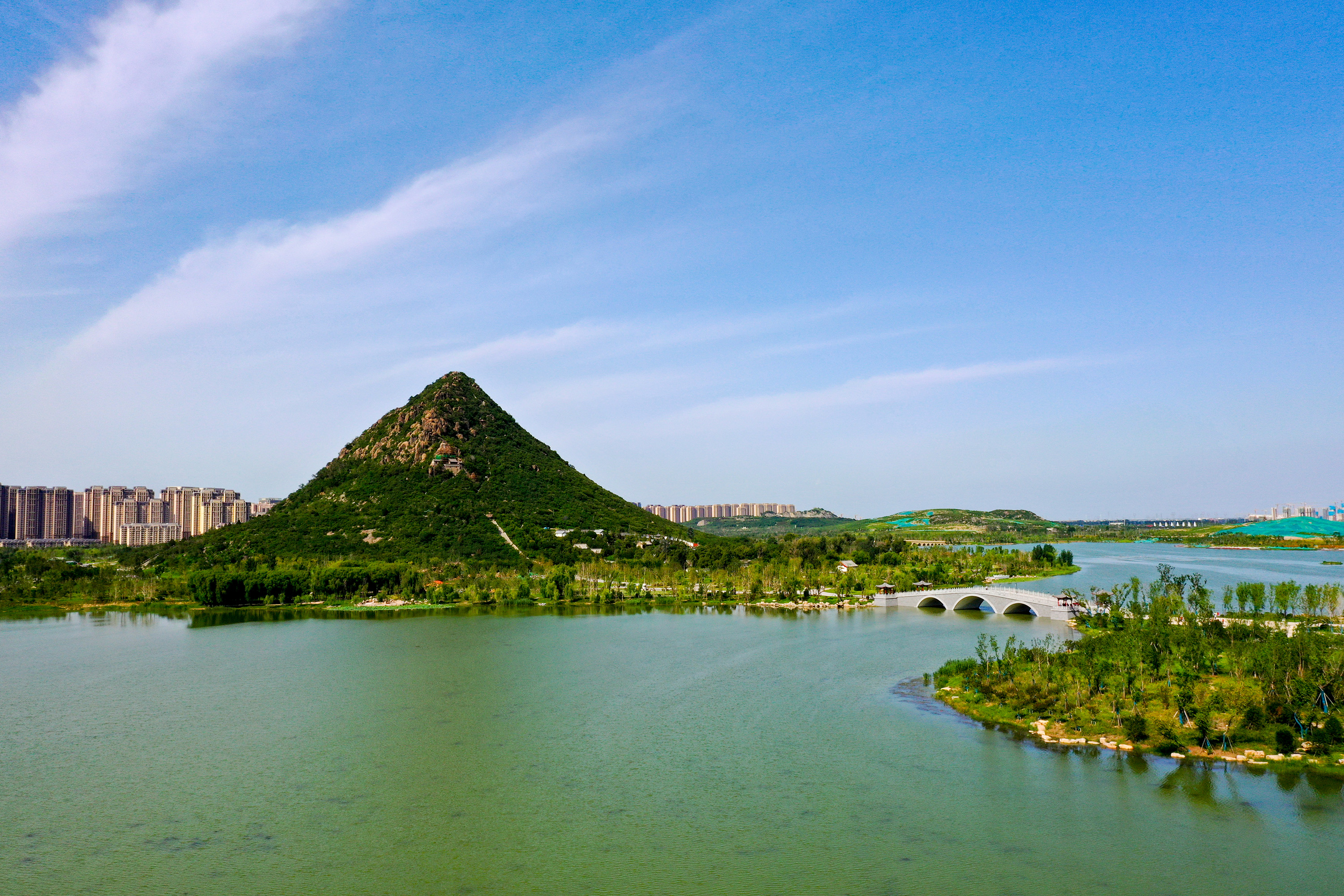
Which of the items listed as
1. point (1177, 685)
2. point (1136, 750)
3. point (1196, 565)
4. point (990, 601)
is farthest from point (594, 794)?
point (1196, 565)

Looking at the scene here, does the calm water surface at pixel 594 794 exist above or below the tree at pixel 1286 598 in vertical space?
below

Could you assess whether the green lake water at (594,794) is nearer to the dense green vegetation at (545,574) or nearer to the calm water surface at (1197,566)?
the dense green vegetation at (545,574)

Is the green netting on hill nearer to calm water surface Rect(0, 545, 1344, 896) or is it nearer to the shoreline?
calm water surface Rect(0, 545, 1344, 896)

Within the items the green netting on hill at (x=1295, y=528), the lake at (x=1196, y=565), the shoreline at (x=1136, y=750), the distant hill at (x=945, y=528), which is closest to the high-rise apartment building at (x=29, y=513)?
the distant hill at (x=945, y=528)

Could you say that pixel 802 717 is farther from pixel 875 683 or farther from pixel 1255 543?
pixel 1255 543

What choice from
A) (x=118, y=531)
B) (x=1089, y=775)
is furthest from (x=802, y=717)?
(x=118, y=531)

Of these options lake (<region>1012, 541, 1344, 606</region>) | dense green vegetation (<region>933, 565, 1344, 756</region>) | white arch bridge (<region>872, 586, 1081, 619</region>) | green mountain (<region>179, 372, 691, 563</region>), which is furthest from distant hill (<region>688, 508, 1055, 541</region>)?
dense green vegetation (<region>933, 565, 1344, 756</region>)

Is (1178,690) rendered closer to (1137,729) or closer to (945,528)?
(1137,729)
